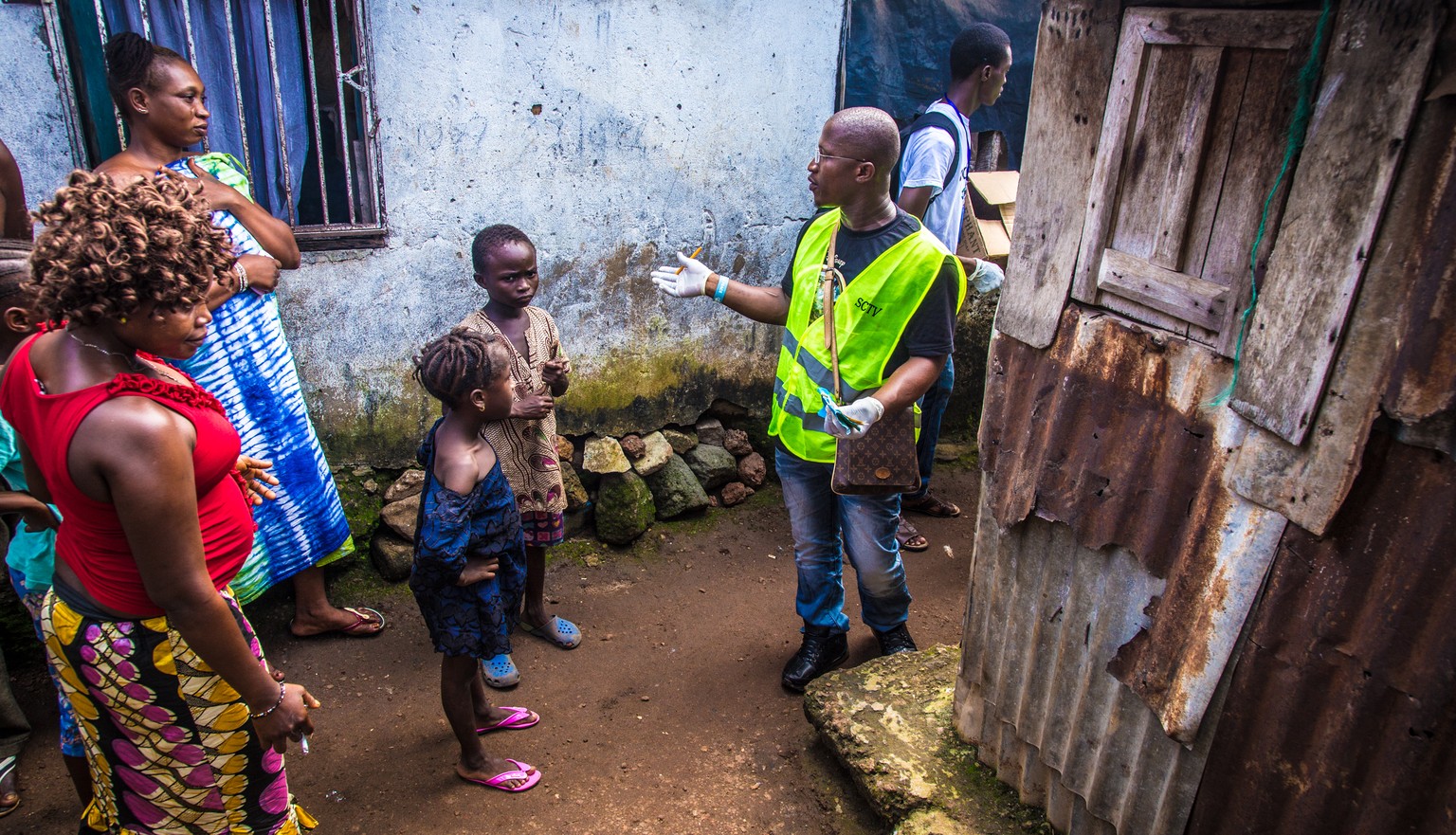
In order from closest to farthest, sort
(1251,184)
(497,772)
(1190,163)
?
(1251,184) → (1190,163) → (497,772)

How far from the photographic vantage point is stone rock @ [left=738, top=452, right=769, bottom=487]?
16.2 feet

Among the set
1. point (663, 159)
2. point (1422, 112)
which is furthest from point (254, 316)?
point (1422, 112)

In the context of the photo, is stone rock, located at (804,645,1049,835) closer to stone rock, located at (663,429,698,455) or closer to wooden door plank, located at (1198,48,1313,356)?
wooden door plank, located at (1198,48,1313,356)

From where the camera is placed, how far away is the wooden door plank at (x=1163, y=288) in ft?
5.73

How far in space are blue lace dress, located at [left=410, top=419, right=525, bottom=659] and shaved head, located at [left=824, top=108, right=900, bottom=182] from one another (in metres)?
1.48

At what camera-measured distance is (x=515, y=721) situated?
3.11 m

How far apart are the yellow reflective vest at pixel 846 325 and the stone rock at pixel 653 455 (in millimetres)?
1562

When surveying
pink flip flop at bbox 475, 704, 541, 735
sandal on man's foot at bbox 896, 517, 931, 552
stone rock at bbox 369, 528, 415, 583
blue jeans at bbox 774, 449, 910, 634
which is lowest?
pink flip flop at bbox 475, 704, 541, 735

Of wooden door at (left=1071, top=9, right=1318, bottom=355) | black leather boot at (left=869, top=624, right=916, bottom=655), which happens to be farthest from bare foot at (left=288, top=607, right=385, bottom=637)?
wooden door at (left=1071, top=9, right=1318, bottom=355)

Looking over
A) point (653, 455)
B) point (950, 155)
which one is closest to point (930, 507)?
point (653, 455)

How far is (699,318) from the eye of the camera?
4.66m

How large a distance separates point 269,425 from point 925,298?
2.30 metres

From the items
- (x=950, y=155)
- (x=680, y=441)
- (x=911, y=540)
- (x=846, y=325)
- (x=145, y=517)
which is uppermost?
(x=950, y=155)

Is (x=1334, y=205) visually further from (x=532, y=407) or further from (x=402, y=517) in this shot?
(x=402, y=517)
